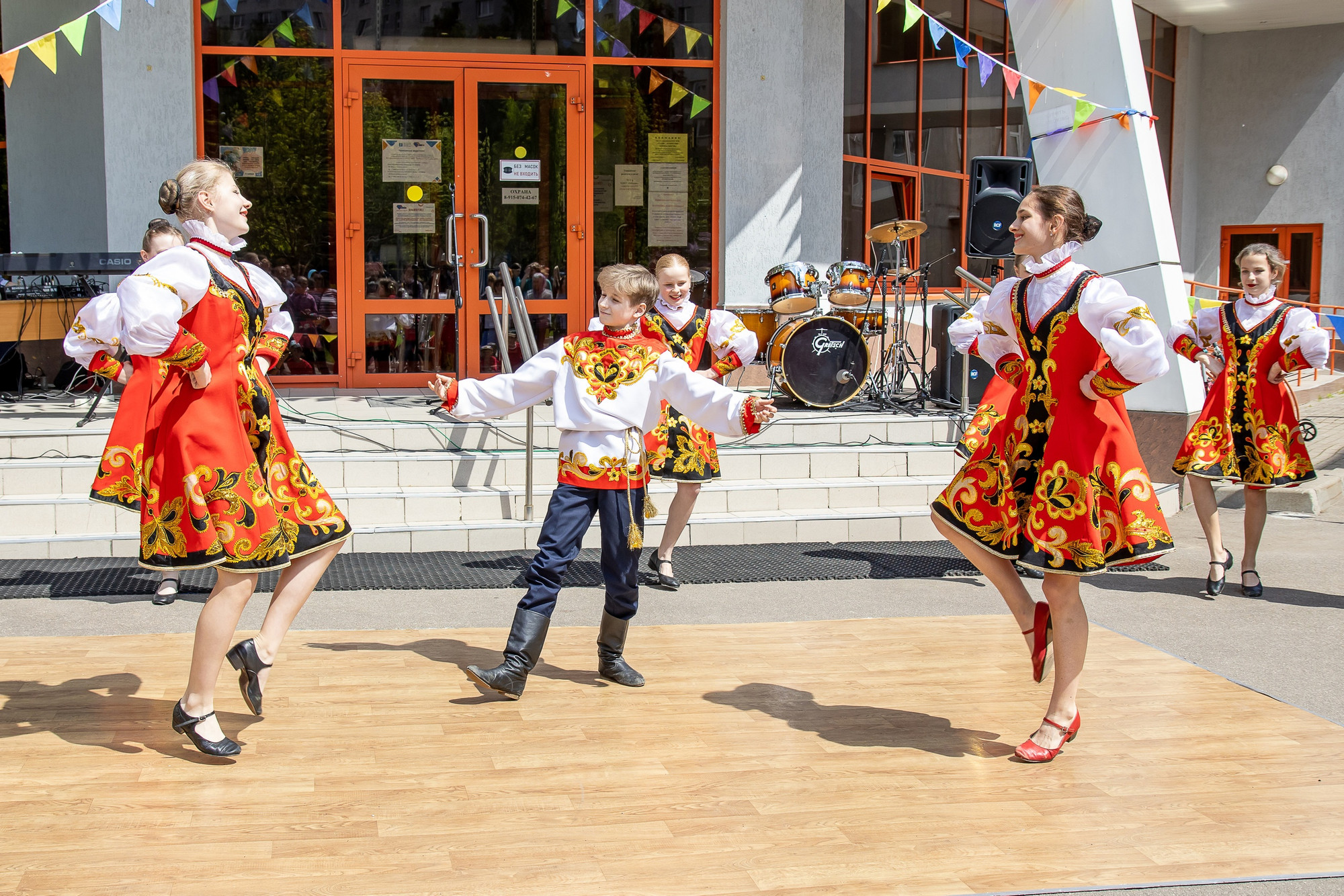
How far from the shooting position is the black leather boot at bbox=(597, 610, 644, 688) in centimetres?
449

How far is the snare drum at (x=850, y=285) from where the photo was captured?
9.81 meters

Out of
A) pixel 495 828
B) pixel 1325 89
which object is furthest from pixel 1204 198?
pixel 495 828

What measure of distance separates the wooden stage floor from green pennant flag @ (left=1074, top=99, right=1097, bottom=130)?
206 inches

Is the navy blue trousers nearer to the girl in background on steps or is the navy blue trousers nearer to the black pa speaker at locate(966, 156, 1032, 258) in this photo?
the girl in background on steps

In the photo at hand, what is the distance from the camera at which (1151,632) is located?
5.49 m

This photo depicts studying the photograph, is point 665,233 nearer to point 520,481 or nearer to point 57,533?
point 520,481

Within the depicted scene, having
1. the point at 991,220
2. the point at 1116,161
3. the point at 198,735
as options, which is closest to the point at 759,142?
the point at 991,220

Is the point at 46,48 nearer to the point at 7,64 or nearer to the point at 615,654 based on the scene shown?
the point at 7,64

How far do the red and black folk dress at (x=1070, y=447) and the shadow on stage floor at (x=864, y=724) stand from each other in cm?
63

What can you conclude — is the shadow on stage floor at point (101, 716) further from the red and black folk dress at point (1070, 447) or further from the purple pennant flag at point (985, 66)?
the purple pennant flag at point (985, 66)

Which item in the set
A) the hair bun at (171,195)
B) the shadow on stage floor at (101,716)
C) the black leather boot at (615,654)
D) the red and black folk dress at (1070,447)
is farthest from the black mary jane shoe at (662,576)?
the hair bun at (171,195)

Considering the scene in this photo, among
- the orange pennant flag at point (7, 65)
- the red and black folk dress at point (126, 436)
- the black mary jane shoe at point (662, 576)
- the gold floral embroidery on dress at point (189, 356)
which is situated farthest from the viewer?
the orange pennant flag at point (7, 65)

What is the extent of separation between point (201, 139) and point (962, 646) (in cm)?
760

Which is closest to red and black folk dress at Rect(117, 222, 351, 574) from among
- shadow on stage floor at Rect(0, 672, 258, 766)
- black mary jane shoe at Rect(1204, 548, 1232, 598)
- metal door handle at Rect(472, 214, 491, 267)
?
shadow on stage floor at Rect(0, 672, 258, 766)
